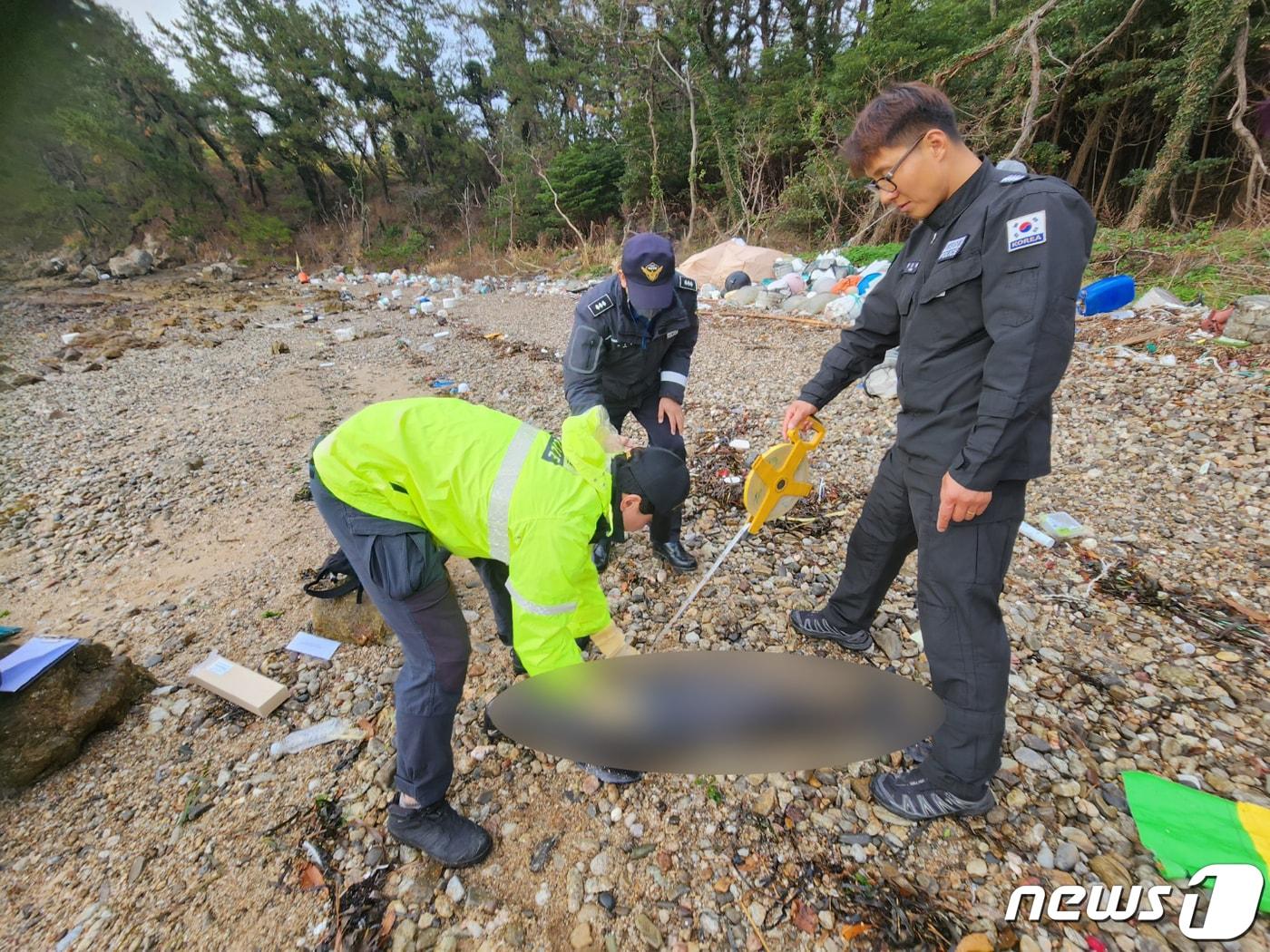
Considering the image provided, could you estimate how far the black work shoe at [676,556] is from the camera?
3355 mm

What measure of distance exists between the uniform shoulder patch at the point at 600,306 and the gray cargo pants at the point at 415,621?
168cm

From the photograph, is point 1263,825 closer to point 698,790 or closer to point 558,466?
point 698,790

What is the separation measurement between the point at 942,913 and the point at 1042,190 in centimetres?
223

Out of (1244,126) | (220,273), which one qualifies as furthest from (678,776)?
(220,273)

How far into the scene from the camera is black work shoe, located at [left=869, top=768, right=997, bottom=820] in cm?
190

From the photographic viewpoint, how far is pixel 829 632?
2748 millimetres

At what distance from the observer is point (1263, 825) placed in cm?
178

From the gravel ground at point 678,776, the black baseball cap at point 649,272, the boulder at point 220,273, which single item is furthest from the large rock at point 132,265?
the black baseball cap at point 649,272

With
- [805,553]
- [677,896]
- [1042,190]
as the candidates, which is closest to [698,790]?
[677,896]

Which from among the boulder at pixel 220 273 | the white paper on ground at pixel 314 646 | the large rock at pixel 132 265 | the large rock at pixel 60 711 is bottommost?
the white paper on ground at pixel 314 646

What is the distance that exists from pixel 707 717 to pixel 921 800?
1.09 meters

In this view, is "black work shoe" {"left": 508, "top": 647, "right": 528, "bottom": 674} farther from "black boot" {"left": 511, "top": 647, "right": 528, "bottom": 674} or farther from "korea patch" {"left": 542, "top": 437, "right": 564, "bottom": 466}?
"korea patch" {"left": 542, "top": 437, "right": 564, "bottom": 466}

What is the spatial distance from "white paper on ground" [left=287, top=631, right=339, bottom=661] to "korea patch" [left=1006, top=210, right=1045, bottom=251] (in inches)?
136

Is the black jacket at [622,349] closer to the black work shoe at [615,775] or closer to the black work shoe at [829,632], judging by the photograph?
the black work shoe at [829,632]
